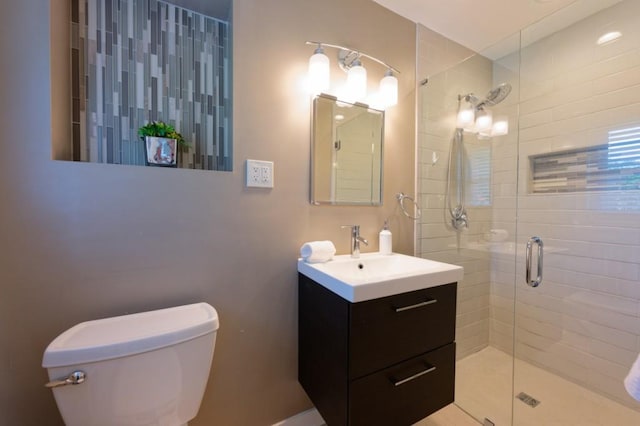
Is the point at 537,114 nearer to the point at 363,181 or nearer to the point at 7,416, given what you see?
the point at 363,181

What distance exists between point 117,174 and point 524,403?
233cm

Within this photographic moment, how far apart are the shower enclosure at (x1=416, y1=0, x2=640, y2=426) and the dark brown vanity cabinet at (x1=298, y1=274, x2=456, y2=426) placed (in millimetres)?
672

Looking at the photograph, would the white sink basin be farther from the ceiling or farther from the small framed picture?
the ceiling

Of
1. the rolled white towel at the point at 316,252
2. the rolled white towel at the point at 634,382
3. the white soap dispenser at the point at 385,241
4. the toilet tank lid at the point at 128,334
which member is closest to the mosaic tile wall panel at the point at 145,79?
the rolled white towel at the point at 316,252

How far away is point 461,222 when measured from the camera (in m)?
1.82

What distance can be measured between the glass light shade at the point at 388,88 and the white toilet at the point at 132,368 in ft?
4.47

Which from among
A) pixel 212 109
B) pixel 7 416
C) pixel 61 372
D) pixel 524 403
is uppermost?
pixel 212 109

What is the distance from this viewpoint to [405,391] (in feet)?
3.26

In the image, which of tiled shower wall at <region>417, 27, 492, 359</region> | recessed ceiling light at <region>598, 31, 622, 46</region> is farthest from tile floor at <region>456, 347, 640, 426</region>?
recessed ceiling light at <region>598, 31, 622, 46</region>

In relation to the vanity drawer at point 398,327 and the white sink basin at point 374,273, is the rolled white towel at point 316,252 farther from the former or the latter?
the vanity drawer at point 398,327

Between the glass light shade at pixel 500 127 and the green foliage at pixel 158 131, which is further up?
the glass light shade at pixel 500 127

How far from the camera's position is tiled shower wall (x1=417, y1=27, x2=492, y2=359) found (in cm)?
169

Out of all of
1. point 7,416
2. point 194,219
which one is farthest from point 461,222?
point 7,416

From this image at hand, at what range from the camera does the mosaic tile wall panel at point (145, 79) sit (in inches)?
39.2
